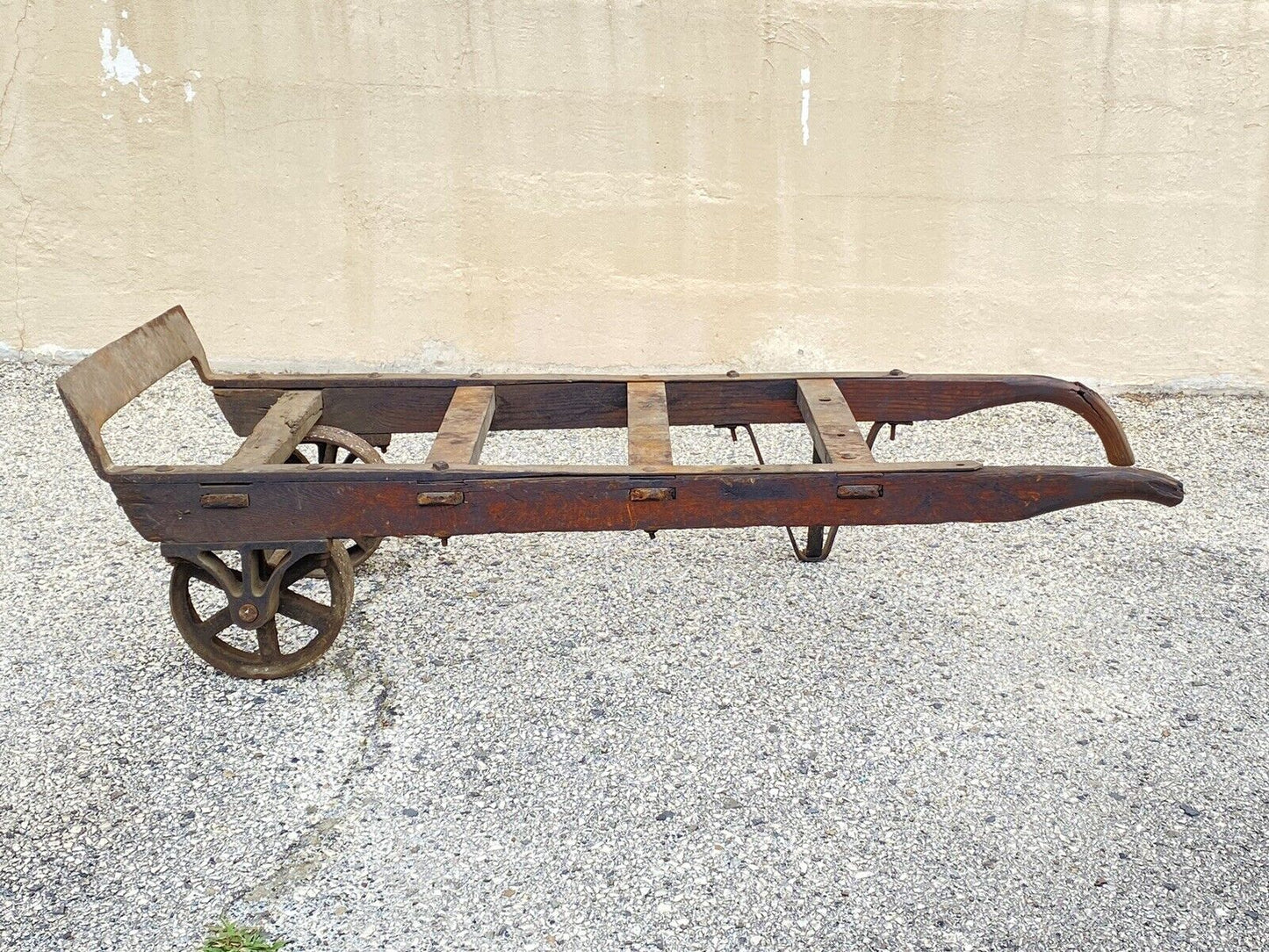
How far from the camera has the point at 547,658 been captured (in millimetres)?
3432

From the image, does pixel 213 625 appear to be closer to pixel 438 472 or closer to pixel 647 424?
pixel 438 472

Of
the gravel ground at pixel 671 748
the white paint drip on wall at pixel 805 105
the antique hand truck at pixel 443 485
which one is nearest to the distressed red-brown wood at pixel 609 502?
the antique hand truck at pixel 443 485

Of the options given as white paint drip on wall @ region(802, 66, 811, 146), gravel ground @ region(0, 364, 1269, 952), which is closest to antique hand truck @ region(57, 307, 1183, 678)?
gravel ground @ region(0, 364, 1269, 952)

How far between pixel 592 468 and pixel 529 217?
11.1ft

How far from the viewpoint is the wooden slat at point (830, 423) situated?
306cm

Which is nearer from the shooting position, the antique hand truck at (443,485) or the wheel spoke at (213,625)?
the antique hand truck at (443,485)

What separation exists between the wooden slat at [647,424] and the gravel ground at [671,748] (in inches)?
30.6

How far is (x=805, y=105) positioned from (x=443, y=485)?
385cm

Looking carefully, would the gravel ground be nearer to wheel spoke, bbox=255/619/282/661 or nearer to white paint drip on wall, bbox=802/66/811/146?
wheel spoke, bbox=255/619/282/661

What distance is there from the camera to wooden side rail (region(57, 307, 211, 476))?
2730 millimetres

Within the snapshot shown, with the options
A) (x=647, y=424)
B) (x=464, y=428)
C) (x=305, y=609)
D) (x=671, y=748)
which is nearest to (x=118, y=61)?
(x=464, y=428)

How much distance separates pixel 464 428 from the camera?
3293 millimetres

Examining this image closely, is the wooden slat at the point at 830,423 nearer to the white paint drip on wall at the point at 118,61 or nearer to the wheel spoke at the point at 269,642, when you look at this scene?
the wheel spoke at the point at 269,642

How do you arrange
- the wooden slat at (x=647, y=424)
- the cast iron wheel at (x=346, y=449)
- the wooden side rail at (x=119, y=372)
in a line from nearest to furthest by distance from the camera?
1. the wooden side rail at (x=119, y=372)
2. the wooden slat at (x=647, y=424)
3. the cast iron wheel at (x=346, y=449)
